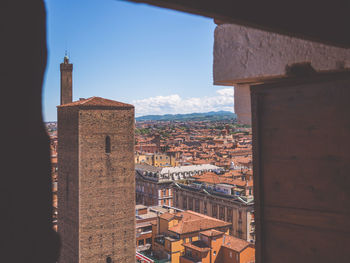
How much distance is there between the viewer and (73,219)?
1596cm

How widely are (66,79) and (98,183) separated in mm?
10152

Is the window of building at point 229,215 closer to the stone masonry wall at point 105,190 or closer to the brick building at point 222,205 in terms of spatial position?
the brick building at point 222,205

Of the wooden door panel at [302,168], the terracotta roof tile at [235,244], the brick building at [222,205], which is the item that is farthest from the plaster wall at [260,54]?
the brick building at [222,205]

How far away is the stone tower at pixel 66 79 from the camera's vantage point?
2347cm

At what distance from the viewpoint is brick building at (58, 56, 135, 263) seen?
15.7 meters

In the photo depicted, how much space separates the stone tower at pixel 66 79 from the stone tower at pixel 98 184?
683 centimetres

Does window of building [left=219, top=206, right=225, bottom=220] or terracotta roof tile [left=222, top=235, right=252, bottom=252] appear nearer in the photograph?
terracotta roof tile [left=222, top=235, right=252, bottom=252]

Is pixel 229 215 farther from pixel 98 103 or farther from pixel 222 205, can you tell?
pixel 98 103

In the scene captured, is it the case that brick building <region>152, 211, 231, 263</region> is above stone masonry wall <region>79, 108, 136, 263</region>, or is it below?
below

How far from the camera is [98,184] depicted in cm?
1595

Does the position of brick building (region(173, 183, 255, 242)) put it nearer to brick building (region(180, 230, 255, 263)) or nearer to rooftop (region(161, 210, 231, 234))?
rooftop (region(161, 210, 231, 234))

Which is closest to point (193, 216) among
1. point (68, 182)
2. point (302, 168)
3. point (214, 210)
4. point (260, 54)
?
point (214, 210)

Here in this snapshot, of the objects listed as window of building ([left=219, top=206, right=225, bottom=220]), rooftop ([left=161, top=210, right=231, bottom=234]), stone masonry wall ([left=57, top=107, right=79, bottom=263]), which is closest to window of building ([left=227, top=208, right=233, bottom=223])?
window of building ([left=219, top=206, right=225, bottom=220])

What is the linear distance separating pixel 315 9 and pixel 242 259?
61.2 feet
